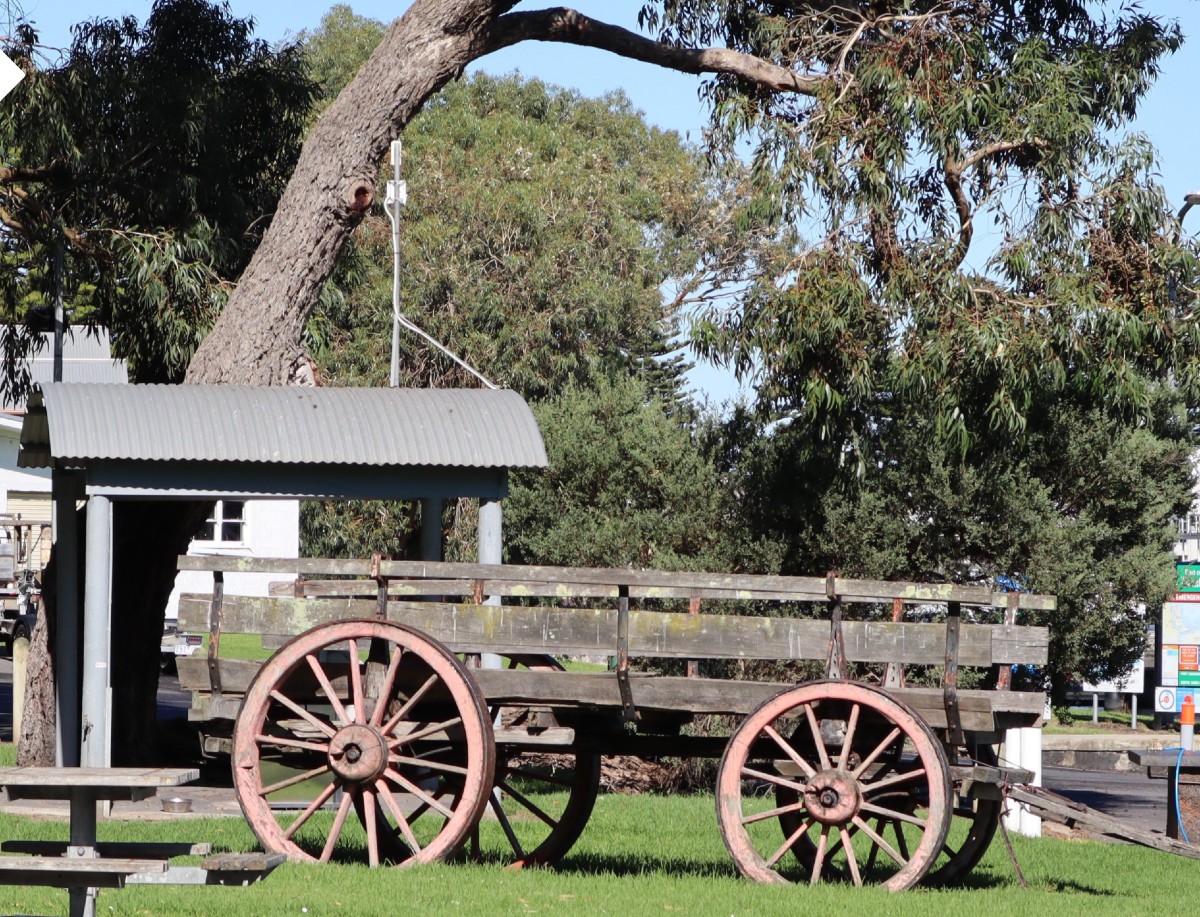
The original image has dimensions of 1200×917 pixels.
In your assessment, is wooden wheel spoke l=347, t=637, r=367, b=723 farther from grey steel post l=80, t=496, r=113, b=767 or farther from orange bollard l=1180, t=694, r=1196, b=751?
orange bollard l=1180, t=694, r=1196, b=751

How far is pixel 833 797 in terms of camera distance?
8.41 metres

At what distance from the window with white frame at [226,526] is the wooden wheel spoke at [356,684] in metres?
26.8

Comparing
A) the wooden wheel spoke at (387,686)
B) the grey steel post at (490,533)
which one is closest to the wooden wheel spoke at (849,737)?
the wooden wheel spoke at (387,686)

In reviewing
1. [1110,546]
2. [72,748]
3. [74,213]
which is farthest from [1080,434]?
[72,748]

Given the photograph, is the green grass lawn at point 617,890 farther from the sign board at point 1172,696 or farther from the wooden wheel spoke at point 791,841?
the sign board at point 1172,696

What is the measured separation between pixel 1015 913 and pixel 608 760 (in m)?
8.36

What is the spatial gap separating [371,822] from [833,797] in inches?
89.5

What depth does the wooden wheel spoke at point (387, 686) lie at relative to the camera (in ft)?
28.1

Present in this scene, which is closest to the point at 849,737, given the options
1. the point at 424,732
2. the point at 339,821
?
the point at 424,732

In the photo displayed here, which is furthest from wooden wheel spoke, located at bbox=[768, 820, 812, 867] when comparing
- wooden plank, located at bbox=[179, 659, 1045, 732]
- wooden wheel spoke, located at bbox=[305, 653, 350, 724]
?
wooden wheel spoke, located at bbox=[305, 653, 350, 724]

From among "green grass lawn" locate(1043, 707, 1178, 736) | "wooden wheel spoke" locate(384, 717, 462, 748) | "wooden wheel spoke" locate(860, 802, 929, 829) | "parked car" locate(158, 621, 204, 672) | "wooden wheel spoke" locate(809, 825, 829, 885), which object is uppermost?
"wooden wheel spoke" locate(384, 717, 462, 748)

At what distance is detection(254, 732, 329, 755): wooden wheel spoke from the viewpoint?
855 centimetres

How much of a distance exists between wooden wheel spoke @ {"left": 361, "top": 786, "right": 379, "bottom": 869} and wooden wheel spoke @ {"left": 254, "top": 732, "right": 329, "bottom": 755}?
295mm

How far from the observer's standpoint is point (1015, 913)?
26.5ft
